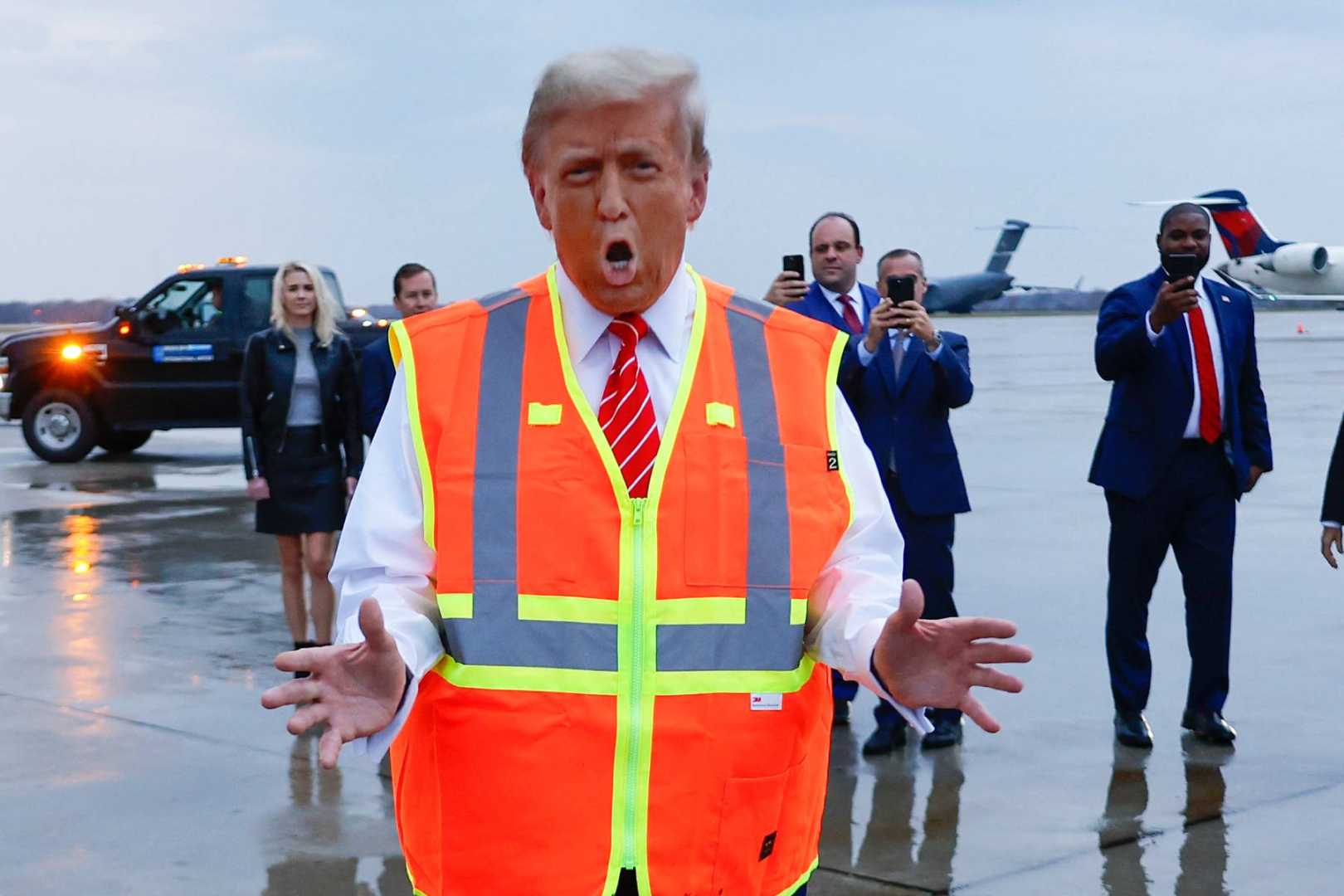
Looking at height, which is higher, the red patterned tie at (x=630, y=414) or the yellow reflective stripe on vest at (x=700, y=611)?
the red patterned tie at (x=630, y=414)

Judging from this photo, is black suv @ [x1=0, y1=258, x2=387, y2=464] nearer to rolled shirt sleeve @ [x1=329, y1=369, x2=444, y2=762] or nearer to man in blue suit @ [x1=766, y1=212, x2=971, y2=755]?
man in blue suit @ [x1=766, y1=212, x2=971, y2=755]

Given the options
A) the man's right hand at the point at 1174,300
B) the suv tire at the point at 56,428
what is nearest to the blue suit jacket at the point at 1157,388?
the man's right hand at the point at 1174,300

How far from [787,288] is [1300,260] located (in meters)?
55.3

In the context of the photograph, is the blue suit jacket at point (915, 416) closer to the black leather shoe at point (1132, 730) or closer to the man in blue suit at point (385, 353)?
the black leather shoe at point (1132, 730)

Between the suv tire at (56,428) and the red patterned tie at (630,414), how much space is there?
1666 centimetres

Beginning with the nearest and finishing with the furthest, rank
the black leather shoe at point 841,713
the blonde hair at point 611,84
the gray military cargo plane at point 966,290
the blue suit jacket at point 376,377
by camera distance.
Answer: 1. the blonde hair at point 611,84
2. the black leather shoe at point 841,713
3. the blue suit jacket at point 376,377
4. the gray military cargo plane at point 966,290

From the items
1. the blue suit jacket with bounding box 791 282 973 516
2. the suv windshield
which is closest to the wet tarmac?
the blue suit jacket with bounding box 791 282 973 516

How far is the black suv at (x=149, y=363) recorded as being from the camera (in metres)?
17.5

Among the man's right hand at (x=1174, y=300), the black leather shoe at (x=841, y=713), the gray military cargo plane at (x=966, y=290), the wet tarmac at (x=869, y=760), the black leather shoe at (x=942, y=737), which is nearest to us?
the wet tarmac at (x=869, y=760)

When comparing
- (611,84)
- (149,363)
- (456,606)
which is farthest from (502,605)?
(149,363)

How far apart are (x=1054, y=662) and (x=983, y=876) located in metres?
3.07

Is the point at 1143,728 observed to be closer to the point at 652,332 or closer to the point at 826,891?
the point at 826,891

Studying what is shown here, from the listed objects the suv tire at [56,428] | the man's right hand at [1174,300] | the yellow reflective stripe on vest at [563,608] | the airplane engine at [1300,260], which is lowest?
the suv tire at [56,428]

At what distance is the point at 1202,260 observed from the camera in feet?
22.2
